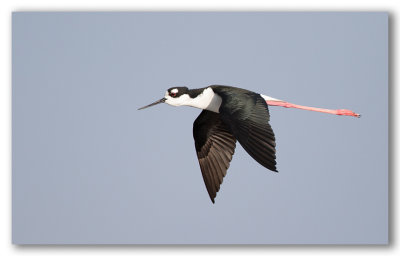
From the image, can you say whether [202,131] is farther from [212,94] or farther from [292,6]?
[292,6]

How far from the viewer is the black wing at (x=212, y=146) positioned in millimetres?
5719

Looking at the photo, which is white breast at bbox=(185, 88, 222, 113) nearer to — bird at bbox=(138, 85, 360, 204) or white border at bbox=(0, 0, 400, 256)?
bird at bbox=(138, 85, 360, 204)

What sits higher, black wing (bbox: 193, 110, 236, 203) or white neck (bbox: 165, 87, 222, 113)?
white neck (bbox: 165, 87, 222, 113)

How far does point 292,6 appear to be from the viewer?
5168 mm

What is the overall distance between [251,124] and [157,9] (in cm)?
132

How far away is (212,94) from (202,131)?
554mm

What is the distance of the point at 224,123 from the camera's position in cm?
582

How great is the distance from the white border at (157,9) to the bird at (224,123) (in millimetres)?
666

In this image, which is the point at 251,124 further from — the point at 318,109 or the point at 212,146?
the point at 318,109

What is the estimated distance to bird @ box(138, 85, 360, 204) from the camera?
439 cm

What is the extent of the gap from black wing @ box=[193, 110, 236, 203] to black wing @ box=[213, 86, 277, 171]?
2.70 ft

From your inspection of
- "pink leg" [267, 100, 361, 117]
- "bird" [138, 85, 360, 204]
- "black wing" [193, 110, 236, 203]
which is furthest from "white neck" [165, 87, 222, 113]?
"pink leg" [267, 100, 361, 117]

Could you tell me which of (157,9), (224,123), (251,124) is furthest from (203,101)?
(251,124)
